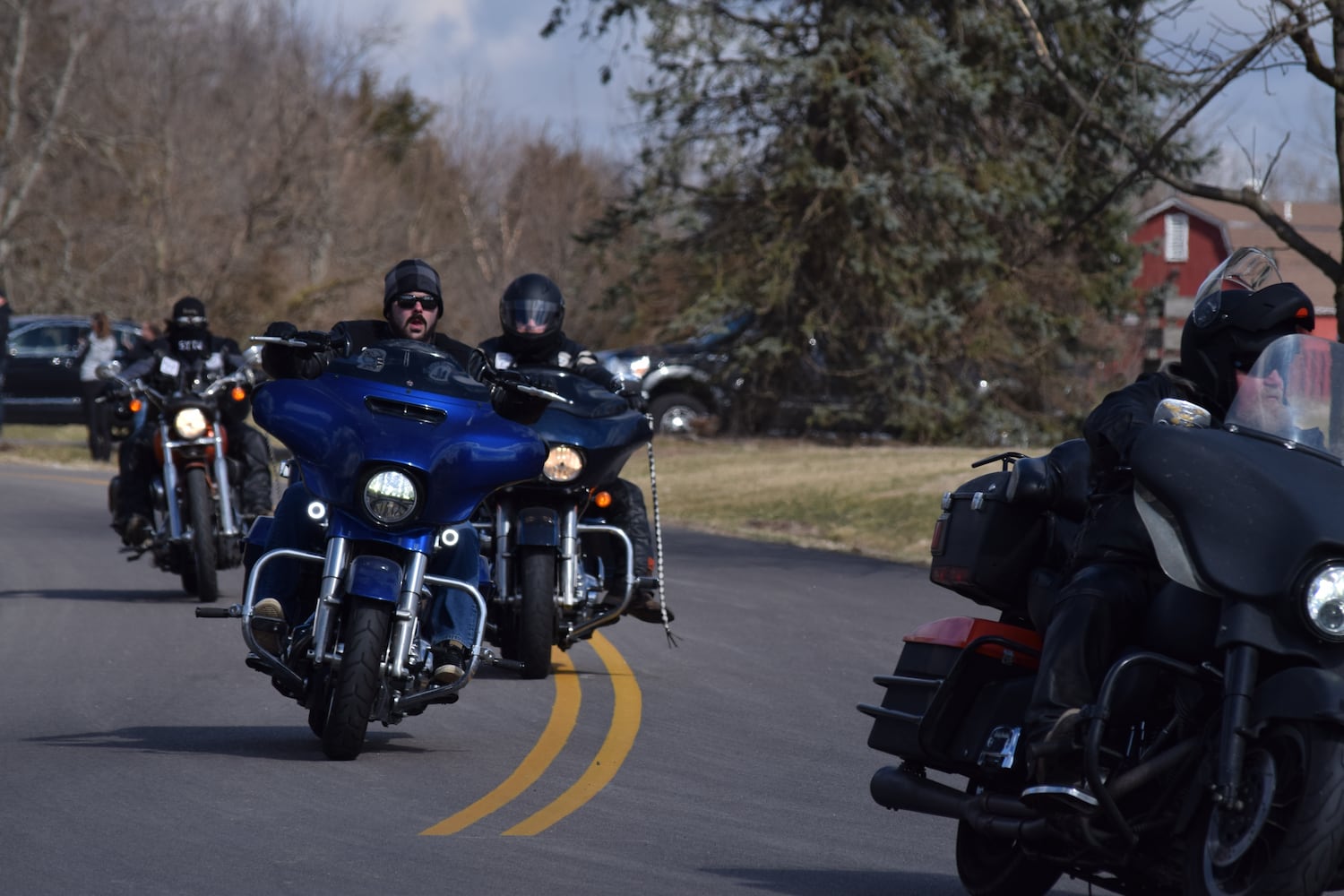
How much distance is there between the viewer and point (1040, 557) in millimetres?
5961

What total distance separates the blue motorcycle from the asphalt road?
386 millimetres

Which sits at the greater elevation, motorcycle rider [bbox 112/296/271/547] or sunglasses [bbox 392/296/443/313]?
sunglasses [bbox 392/296/443/313]

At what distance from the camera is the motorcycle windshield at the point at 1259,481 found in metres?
4.80

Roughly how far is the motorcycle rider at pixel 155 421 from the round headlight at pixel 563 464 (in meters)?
4.06

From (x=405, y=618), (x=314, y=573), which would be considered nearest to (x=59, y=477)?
(x=314, y=573)

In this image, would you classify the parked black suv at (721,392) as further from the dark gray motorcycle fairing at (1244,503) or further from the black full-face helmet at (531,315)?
the dark gray motorcycle fairing at (1244,503)

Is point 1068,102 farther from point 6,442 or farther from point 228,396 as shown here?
point 228,396

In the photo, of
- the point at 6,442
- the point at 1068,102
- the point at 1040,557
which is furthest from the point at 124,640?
the point at 1068,102

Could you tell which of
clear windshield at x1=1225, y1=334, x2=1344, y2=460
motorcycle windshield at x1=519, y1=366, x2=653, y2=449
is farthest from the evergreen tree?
clear windshield at x1=1225, y1=334, x2=1344, y2=460

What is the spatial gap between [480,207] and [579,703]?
198 feet

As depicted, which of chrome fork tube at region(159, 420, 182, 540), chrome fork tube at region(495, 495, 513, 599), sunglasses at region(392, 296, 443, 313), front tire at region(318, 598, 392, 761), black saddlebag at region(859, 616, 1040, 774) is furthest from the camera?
chrome fork tube at region(159, 420, 182, 540)

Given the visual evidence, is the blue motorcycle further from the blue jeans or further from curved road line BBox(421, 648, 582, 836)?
curved road line BBox(421, 648, 582, 836)

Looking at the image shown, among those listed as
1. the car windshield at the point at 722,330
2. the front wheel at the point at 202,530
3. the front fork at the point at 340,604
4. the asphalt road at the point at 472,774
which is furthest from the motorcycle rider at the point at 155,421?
the car windshield at the point at 722,330

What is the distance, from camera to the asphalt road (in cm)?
630
